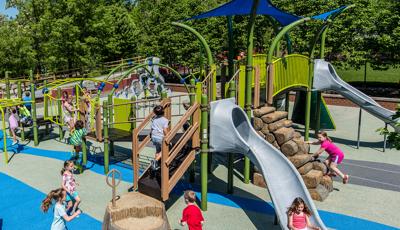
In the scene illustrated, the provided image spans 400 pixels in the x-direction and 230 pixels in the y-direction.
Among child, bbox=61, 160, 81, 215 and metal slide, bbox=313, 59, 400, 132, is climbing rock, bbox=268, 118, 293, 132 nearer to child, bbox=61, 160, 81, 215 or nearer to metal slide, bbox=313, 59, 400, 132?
metal slide, bbox=313, 59, 400, 132

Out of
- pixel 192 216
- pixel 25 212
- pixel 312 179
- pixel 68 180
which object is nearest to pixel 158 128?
pixel 68 180

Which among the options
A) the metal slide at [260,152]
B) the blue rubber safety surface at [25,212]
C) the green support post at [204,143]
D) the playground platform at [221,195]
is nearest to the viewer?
the metal slide at [260,152]

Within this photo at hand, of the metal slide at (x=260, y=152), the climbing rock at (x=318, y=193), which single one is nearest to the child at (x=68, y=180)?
the metal slide at (x=260, y=152)

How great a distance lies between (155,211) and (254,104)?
445 cm

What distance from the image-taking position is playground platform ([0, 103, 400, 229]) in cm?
861

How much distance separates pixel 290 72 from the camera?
42.9 ft

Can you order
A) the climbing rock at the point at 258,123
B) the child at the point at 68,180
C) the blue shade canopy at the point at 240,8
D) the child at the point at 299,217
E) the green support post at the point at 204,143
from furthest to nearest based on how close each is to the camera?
the blue shade canopy at the point at 240,8
the climbing rock at the point at 258,123
the green support post at the point at 204,143
the child at the point at 68,180
the child at the point at 299,217

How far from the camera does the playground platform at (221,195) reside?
8.61 m

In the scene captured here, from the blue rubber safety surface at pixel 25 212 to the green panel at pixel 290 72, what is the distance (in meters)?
6.91

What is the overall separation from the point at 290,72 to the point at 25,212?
362 inches

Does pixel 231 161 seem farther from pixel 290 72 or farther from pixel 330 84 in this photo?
pixel 330 84

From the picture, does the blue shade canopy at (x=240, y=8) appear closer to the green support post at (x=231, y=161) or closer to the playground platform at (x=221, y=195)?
the green support post at (x=231, y=161)

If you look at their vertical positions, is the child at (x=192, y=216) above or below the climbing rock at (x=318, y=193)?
above

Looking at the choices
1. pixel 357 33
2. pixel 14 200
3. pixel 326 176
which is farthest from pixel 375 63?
pixel 14 200
